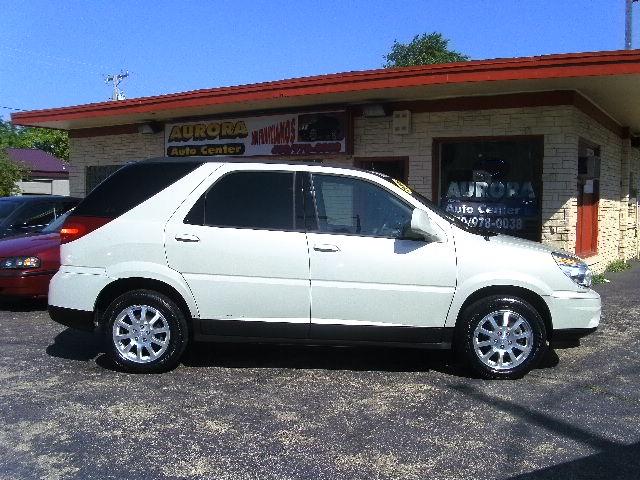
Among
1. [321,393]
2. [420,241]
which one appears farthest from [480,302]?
[321,393]

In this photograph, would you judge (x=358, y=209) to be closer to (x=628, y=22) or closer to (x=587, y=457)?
(x=587, y=457)

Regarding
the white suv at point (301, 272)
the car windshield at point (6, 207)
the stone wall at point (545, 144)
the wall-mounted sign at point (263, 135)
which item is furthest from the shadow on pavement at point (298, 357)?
the wall-mounted sign at point (263, 135)

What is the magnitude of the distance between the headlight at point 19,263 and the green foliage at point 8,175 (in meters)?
27.0

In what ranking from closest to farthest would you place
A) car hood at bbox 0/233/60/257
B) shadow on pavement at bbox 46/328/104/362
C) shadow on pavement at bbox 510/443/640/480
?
1. shadow on pavement at bbox 510/443/640/480
2. shadow on pavement at bbox 46/328/104/362
3. car hood at bbox 0/233/60/257

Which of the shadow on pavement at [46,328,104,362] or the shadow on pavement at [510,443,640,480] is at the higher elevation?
the shadow on pavement at [46,328,104,362]

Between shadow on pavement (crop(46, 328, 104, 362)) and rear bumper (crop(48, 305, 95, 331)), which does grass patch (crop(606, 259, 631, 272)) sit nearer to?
shadow on pavement (crop(46, 328, 104, 362))

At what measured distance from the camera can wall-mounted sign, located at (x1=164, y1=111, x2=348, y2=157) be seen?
1181 cm

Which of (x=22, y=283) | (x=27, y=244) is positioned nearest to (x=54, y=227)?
(x=27, y=244)

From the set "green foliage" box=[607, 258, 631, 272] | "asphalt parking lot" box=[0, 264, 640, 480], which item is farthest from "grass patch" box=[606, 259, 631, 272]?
"asphalt parking lot" box=[0, 264, 640, 480]

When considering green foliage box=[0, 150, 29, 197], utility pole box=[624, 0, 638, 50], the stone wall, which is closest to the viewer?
the stone wall

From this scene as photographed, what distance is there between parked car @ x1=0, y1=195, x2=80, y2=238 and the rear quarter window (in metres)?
4.70

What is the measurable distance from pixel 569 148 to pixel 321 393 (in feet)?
21.9

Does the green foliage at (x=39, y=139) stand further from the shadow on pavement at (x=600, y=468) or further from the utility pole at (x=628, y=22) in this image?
the shadow on pavement at (x=600, y=468)

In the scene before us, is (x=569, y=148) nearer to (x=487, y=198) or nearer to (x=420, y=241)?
(x=487, y=198)
